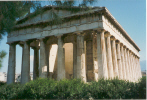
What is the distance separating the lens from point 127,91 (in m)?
9.90

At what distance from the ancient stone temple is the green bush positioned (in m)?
3.79

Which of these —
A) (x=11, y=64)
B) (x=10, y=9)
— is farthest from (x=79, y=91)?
(x=11, y=64)

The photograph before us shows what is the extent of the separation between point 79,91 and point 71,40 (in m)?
11.1

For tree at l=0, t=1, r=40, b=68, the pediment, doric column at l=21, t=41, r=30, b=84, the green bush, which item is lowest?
the green bush

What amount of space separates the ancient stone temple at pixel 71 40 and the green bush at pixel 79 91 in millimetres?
3787

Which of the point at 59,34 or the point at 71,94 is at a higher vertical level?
the point at 59,34

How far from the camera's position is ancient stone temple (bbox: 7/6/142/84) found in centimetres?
1551

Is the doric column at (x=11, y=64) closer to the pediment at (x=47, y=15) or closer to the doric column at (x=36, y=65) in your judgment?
the pediment at (x=47, y=15)

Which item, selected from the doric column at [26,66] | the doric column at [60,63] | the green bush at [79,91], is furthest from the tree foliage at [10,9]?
the doric column at [26,66]

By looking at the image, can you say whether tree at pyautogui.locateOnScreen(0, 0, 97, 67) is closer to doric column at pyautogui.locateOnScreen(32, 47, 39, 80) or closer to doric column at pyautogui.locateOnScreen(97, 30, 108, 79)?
doric column at pyautogui.locateOnScreen(97, 30, 108, 79)

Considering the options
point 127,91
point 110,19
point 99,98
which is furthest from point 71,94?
point 110,19

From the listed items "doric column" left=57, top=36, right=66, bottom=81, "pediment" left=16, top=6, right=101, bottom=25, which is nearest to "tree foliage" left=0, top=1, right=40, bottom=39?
"pediment" left=16, top=6, right=101, bottom=25

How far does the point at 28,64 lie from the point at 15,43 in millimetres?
3786

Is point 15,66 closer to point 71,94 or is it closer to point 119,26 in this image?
point 71,94
